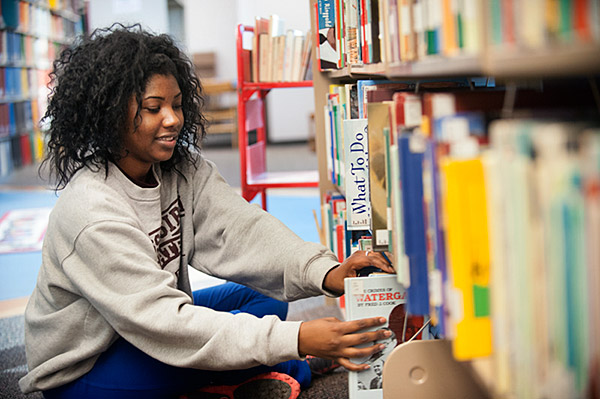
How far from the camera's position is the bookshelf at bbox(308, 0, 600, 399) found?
1.75 ft

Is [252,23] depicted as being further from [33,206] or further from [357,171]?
[357,171]

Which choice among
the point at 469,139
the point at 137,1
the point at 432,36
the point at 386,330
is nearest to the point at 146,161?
the point at 386,330

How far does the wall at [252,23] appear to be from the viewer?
698 cm

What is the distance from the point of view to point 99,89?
4.34 feet

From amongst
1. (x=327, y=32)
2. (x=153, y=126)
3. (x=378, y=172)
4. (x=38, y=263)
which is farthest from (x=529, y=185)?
(x=38, y=263)

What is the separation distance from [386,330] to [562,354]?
0.58 meters

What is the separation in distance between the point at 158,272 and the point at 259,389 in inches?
18.6

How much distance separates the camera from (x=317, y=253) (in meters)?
1.39

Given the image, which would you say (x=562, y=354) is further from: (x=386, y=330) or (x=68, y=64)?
(x=68, y=64)

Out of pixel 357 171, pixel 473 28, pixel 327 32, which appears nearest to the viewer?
pixel 473 28

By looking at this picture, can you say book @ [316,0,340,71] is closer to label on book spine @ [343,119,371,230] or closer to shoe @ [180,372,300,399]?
label on book spine @ [343,119,371,230]

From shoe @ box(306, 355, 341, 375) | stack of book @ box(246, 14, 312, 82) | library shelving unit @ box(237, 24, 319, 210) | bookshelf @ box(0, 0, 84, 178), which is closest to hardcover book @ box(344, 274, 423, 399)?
shoe @ box(306, 355, 341, 375)

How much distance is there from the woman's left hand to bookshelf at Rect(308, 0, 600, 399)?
41 cm

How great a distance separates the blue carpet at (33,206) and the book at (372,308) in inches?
75.5
